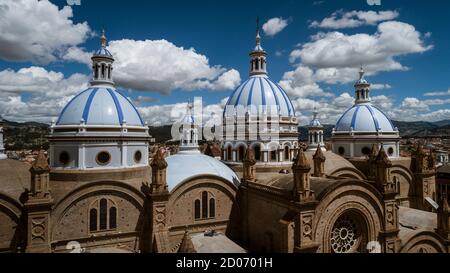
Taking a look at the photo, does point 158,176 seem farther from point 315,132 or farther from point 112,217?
point 315,132

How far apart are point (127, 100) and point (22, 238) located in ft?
40.8

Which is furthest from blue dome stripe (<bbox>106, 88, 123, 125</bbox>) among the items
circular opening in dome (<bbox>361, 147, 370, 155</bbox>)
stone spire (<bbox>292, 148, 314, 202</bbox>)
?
circular opening in dome (<bbox>361, 147, 370, 155</bbox>)

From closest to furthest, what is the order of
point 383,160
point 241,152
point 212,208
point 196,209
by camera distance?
point 383,160 < point 196,209 < point 212,208 < point 241,152

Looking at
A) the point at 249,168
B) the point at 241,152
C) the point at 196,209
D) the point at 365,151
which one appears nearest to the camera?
the point at 196,209

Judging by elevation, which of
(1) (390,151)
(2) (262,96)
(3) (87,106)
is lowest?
(1) (390,151)

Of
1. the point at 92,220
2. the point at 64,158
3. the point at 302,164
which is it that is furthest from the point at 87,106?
the point at 302,164

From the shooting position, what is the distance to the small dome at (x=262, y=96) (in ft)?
100

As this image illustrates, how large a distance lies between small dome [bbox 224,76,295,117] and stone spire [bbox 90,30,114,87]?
12.9 meters

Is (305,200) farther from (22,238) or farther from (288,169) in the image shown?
(22,238)

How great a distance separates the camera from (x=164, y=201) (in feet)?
71.1

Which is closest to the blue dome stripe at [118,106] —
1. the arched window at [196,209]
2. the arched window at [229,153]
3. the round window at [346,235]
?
the arched window at [196,209]

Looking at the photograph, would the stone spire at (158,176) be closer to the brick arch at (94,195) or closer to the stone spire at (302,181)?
the brick arch at (94,195)

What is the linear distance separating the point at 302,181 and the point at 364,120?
22.0m

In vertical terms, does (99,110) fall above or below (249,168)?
above
